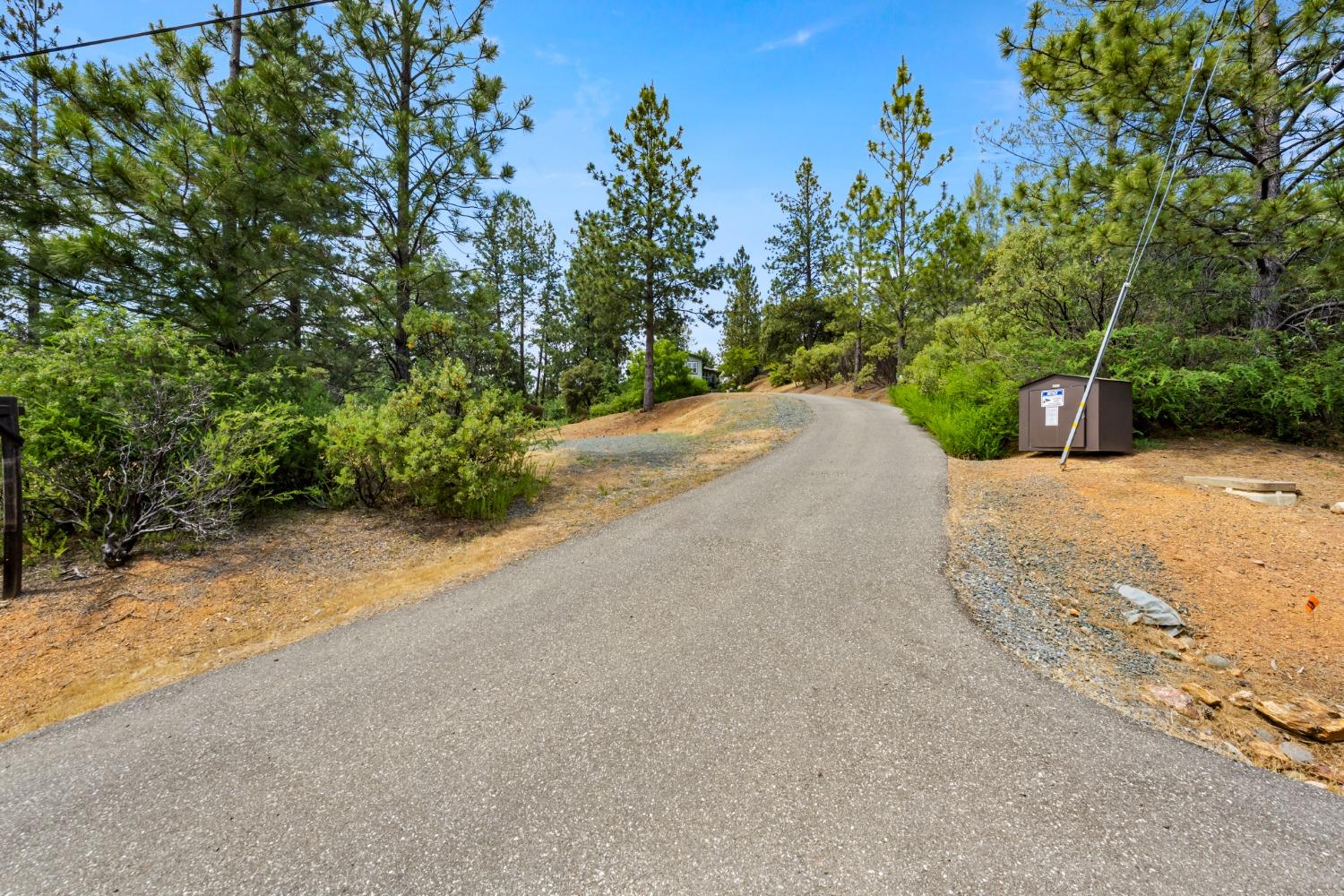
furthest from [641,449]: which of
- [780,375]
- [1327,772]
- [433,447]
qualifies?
[780,375]

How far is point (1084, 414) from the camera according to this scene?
6.95 meters

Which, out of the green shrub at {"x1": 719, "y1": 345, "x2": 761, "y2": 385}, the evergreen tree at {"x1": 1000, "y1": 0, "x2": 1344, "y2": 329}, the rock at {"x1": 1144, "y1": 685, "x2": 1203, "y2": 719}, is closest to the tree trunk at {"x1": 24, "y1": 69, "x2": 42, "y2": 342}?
the rock at {"x1": 1144, "y1": 685, "x2": 1203, "y2": 719}

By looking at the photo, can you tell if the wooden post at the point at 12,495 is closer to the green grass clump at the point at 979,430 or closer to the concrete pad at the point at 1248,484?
the concrete pad at the point at 1248,484

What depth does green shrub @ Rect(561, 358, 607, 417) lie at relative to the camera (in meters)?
24.0

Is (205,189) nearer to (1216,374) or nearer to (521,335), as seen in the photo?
(1216,374)

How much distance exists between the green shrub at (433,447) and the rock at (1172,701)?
5582 mm

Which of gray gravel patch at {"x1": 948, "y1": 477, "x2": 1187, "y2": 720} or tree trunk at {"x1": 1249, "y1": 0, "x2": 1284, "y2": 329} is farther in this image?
tree trunk at {"x1": 1249, "y1": 0, "x2": 1284, "y2": 329}

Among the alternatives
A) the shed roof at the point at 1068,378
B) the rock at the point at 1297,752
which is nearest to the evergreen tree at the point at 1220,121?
the shed roof at the point at 1068,378

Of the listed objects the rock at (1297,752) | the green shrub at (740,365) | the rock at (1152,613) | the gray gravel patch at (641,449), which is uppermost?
the green shrub at (740,365)

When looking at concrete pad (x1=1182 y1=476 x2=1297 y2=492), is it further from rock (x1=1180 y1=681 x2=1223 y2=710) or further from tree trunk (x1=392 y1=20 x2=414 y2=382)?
tree trunk (x1=392 y1=20 x2=414 y2=382)

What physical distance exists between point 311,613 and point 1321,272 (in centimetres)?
1167

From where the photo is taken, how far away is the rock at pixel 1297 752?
2.11 metres

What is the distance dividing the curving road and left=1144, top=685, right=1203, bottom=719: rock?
34 cm

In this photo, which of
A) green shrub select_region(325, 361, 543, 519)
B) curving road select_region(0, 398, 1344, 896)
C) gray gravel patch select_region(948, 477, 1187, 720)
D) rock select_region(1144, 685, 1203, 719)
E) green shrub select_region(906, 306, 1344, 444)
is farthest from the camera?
green shrub select_region(906, 306, 1344, 444)
